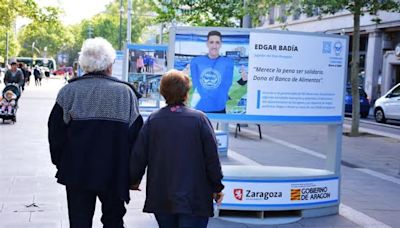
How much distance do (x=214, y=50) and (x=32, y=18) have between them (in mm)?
22165

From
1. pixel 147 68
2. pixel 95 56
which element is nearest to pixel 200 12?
pixel 147 68

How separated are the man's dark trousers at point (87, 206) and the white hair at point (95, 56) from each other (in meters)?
0.86

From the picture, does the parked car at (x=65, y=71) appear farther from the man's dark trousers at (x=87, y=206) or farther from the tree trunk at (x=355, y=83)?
the man's dark trousers at (x=87, y=206)

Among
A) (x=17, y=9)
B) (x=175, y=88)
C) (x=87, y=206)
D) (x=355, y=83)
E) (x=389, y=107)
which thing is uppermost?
(x=17, y=9)

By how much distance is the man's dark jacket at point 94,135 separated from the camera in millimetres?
4125

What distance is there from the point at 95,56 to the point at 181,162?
1.01 m

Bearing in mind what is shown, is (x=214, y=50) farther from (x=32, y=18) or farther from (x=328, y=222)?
(x=32, y=18)

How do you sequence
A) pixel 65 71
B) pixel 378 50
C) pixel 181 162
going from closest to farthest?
pixel 181 162, pixel 378 50, pixel 65 71

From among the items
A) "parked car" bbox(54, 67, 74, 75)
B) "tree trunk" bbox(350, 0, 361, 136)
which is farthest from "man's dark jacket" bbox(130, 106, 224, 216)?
"parked car" bbox(54, 67, 74, 75)

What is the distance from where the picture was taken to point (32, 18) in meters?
26.7

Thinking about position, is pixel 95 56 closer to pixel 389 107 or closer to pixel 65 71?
pixel 389 107

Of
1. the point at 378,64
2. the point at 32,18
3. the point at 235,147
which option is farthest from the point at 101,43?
the point at 378,64

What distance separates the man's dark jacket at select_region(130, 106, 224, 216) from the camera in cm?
384

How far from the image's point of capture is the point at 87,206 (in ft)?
14.1
